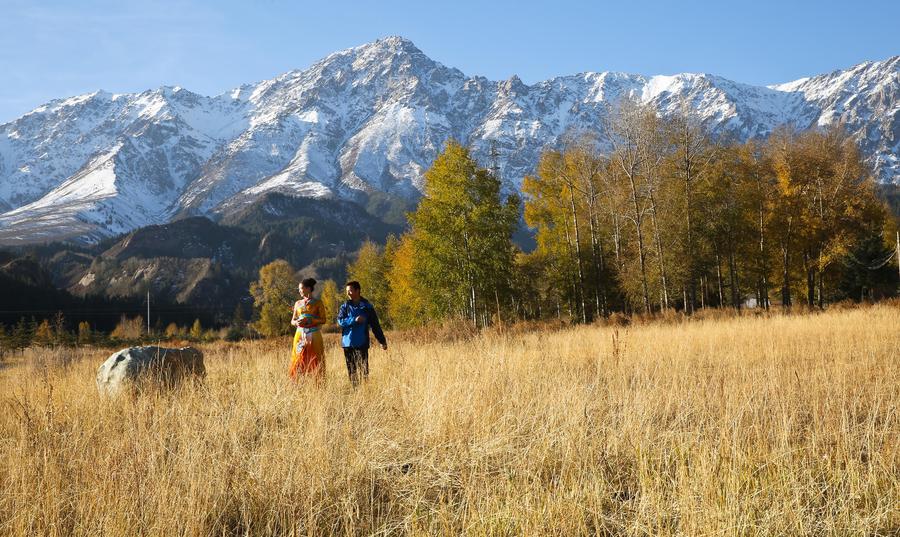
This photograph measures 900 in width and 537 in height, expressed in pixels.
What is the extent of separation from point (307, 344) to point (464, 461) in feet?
13.1

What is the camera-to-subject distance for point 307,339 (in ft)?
24.8

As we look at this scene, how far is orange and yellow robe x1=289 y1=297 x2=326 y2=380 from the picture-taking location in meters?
7.43

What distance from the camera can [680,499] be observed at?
3.22 m

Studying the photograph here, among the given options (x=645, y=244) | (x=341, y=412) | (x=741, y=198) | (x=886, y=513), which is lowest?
(x=886, y=513)

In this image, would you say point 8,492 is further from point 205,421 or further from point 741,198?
point 741,198

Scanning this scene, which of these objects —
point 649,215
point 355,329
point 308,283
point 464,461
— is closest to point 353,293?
point 355,329

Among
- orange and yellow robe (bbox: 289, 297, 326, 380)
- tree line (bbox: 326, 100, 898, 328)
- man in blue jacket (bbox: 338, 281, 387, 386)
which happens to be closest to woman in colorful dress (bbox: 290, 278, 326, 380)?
orange and yellow robe (bbox: 289, 297, 326, 380)

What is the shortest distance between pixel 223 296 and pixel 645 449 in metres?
173

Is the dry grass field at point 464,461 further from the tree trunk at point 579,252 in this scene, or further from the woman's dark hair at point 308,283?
the tree trunk at point 579,252

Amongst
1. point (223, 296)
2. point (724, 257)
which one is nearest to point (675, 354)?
point (724, 257)

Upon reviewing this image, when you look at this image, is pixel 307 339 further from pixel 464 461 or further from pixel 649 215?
pixel 649 215

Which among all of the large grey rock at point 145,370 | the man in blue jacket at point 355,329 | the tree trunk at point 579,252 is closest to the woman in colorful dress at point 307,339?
the man in blue jacket at point 355,329

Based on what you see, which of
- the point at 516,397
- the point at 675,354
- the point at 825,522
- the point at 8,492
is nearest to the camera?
the point at 825,522

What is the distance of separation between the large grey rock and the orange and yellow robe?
52.1 inches
